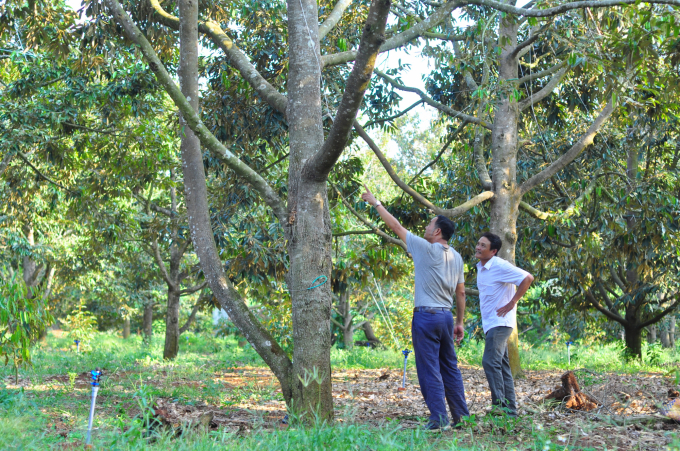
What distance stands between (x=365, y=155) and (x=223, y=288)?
61.2 ft

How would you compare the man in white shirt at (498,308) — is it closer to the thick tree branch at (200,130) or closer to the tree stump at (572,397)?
the tree stump at (572,397)

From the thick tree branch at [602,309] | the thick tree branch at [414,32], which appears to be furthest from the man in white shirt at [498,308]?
the thick tree branch at [602,309]

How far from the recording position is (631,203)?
9.10 metres

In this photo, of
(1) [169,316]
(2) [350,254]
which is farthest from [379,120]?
(1) [169,316]

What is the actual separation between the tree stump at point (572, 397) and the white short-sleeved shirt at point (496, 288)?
78cm

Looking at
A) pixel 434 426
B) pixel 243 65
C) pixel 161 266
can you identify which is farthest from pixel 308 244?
pixel 161 266

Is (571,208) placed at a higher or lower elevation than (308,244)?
higher

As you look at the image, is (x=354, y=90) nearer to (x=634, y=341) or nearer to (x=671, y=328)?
(x=634, y=341)

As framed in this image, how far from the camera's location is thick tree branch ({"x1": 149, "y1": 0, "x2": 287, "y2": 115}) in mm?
5648

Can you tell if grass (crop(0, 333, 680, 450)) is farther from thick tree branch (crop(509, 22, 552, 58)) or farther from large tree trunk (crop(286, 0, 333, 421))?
thick tree branch (crop(509, 22, 552, 58))

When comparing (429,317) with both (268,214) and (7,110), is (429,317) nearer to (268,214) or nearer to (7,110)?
(268,214)

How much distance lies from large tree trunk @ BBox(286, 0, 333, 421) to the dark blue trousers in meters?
0.76

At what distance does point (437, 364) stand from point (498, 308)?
3.14 feet

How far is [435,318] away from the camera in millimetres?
4664
